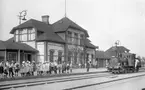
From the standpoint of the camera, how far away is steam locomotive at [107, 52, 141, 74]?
27656 mm

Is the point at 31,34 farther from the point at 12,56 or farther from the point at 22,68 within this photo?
the point at 22,68

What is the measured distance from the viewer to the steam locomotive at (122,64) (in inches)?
1089

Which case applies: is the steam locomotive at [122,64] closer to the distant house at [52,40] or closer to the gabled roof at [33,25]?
the distant house at [52,40]

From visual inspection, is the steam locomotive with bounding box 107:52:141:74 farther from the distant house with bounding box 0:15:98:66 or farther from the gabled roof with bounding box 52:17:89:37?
the gabled roof with bounding box 52:17:89:37

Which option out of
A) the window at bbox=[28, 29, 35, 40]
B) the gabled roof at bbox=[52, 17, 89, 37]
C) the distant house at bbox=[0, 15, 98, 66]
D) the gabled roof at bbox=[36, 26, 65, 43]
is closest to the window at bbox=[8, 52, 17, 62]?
the distant house at bbox=[0, 15, 98, 66]

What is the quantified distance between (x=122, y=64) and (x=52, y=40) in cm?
1079

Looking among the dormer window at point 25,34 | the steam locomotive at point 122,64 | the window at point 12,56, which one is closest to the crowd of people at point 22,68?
the window at point 12,56

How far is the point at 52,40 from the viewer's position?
3266cm

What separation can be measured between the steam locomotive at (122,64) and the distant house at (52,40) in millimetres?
9057

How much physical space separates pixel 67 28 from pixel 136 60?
11.9 metres

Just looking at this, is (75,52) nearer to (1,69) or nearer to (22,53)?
(22,53)

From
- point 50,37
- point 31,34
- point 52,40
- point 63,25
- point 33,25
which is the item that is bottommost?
point 52,40

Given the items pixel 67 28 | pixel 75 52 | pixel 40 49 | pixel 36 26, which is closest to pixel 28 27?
pixel 36 26

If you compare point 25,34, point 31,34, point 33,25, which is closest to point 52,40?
point 31,34
